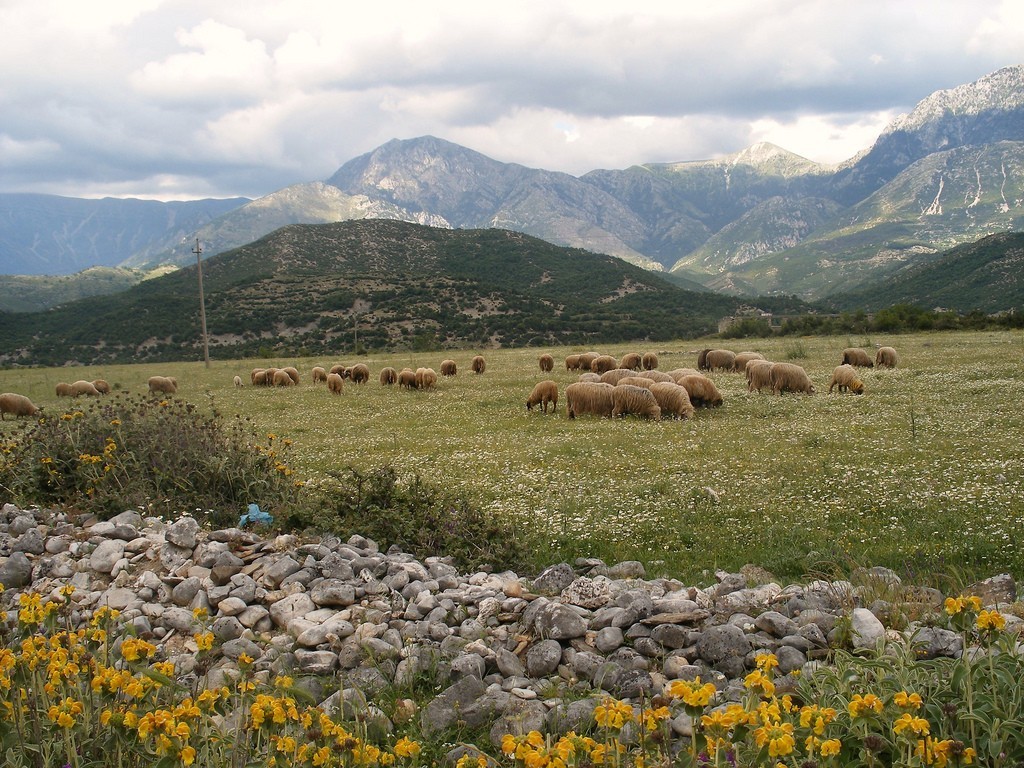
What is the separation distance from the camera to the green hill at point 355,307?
84875 mm

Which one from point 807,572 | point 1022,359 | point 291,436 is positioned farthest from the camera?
point 1022,359

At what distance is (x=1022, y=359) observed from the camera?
27.9m

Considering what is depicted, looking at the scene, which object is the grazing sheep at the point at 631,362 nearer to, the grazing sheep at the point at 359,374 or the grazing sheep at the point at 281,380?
the grazing sheep at the point at 359,374

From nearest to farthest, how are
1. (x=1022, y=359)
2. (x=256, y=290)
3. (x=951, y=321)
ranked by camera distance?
(x=1022, y=359) → (x=951, y=321) → (x=256, y=290)

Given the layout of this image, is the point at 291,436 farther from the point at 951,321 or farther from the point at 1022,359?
the point at 951,321

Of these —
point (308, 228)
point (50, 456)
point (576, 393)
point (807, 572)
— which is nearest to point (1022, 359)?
point (576, 393)

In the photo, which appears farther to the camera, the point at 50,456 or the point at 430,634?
the point at 50,456

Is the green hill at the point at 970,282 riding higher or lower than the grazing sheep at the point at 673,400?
higher

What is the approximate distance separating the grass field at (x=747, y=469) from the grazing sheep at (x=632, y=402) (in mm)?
1196

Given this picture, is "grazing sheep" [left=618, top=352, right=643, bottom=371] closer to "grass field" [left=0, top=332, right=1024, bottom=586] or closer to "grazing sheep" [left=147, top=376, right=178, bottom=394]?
"grass field" [left=0, top=332, right=1024, bottom=586]

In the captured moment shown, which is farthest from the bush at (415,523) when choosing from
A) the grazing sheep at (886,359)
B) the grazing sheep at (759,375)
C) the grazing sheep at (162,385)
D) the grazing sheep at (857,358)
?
the grazing sheep at (162,385)

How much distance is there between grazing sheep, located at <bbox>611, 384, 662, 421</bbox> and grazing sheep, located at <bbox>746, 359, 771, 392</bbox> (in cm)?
630

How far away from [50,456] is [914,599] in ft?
36.3

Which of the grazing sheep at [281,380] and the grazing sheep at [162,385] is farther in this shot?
the grazing sheep at [281,380]
